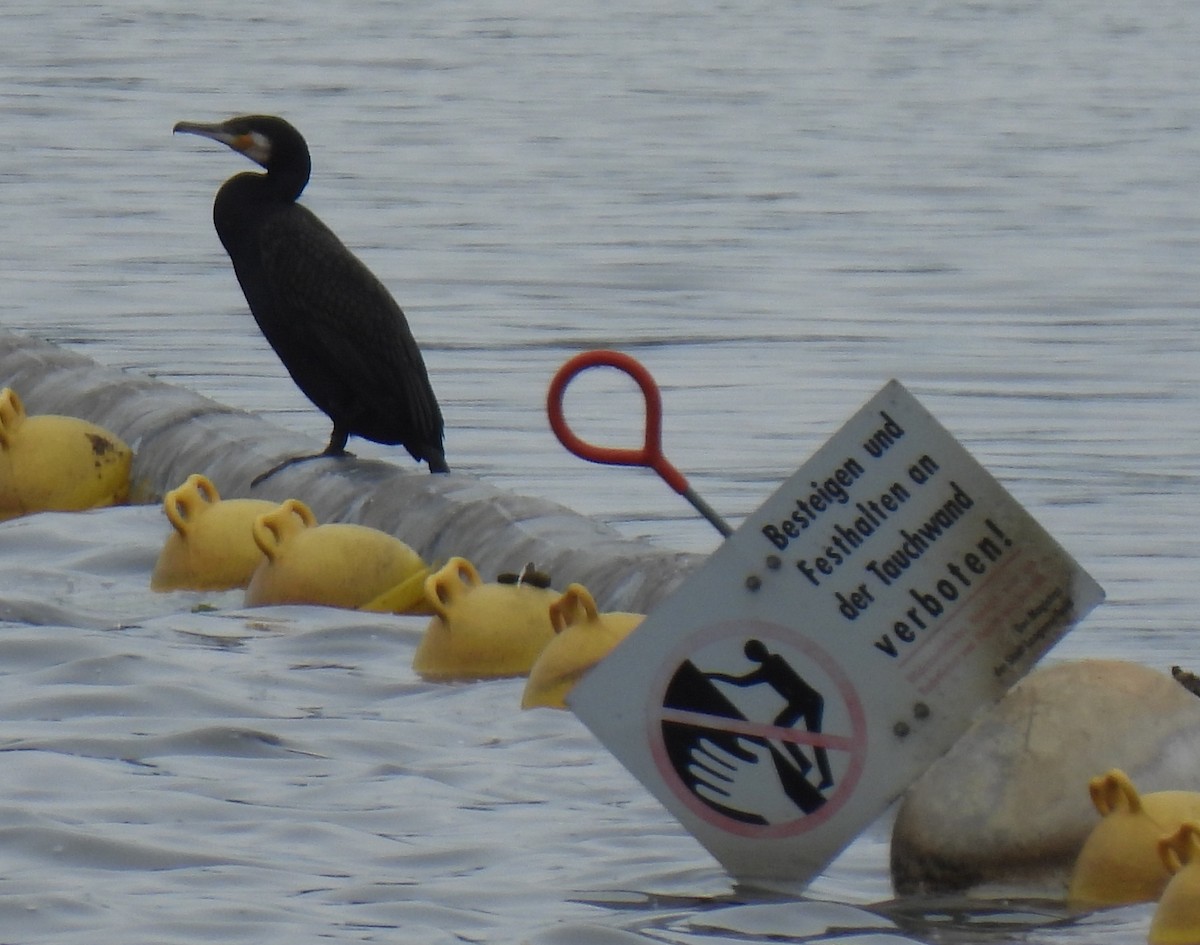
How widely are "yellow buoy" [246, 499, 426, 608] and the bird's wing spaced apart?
3.77 ft

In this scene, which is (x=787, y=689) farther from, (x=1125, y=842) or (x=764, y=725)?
(x=1125, y=842)

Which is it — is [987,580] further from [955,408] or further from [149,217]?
[149,217]

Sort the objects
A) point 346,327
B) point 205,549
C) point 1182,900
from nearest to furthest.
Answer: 1. point 1182,900
2. point 205,549
3. point 346,327

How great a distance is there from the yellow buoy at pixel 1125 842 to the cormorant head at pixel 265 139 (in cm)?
474

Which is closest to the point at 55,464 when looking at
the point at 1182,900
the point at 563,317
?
the point at 1182,900

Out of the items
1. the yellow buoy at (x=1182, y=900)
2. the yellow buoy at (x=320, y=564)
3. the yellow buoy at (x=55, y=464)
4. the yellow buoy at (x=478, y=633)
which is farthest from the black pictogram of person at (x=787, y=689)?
the yellow buoy at (x=55, y=464)

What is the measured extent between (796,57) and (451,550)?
3067 centimetres

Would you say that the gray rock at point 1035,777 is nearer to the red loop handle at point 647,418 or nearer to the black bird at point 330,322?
the red loop handle at point 647,418

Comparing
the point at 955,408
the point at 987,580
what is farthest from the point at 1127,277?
the point at 987,580

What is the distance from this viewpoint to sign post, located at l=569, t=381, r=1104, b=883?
463 centimetres

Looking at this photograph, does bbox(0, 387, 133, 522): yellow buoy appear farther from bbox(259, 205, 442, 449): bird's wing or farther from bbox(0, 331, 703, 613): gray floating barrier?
bbox(259, 205, 442, 449): bird's wing

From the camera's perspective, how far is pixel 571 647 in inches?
239

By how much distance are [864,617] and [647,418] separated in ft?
→ 1.60

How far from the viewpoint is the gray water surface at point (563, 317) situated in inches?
199
